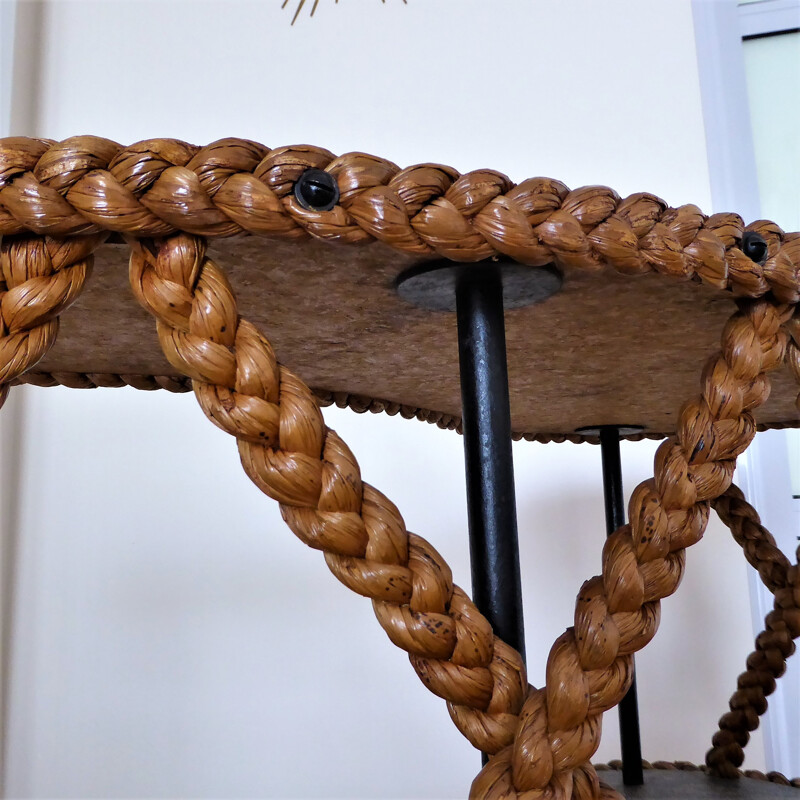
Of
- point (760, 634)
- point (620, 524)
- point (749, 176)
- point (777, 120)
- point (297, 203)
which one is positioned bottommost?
point (760, 634)

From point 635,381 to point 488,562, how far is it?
0.32 metres

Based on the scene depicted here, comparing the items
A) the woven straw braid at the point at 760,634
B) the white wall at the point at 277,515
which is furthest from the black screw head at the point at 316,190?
the white wall at the point at 277,515

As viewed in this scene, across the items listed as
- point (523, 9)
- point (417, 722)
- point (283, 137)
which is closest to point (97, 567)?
point (417, 722)

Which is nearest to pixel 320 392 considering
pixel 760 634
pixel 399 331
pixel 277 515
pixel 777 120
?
pixel 399 331

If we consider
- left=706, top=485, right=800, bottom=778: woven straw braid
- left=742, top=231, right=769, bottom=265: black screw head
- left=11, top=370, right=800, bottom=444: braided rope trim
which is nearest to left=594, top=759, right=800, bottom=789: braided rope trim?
left=706, top=485, right=800, bottom=778: woven straw braid

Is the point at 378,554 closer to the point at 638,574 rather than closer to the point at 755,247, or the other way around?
the point at 638,574

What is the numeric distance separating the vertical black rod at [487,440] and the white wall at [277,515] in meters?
1.04

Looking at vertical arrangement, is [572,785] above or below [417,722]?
above

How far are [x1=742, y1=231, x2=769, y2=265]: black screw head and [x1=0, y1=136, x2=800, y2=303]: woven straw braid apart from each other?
7 centimetres

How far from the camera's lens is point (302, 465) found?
31cm

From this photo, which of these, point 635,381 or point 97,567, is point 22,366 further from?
point 97,567

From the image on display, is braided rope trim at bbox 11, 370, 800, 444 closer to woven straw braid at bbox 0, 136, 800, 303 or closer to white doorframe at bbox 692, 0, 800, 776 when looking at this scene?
woven straw braid at bbox 0, 136, 800, 303

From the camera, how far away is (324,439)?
327mm

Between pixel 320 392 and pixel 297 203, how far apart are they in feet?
1.26
